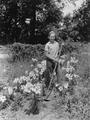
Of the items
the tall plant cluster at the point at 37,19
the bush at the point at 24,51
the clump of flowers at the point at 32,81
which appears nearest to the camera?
the clump of flowers at the point at 32,81

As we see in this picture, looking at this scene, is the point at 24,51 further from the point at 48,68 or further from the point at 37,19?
the point at 37,19

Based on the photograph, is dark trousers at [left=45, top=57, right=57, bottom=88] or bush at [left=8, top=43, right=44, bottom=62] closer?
dark trousers at [left=45, top=57, right=57, bottom=88]

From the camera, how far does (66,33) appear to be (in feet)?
62.0

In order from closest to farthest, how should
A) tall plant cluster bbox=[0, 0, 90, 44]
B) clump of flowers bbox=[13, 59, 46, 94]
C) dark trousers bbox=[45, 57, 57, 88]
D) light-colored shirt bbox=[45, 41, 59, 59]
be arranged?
clump of flowers bbox=[13, 59, 46, 94] < light-colored shirt bbox=[45, 41, 59, 59] < dark trousers bbox=[45, 57, 57, 88] < tall plant cluster bbox=[0, 0, 90, 44]

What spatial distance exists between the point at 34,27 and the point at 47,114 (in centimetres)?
1774

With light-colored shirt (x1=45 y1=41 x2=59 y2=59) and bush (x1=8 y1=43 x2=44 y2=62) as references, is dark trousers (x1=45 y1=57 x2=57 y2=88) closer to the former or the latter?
light-colored shirt (x1=45 y1=41 x2=59 y2=59)

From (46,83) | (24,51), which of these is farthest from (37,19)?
(46,83)

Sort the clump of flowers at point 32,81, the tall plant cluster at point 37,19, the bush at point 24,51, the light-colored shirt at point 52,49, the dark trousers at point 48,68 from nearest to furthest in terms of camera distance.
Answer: the clump of flowers at point 32,81, the light-colored shirt at point 52,49, the dark trousers at point 48,68, the bush at point 24,51, the tall plant cluster at point 37,19

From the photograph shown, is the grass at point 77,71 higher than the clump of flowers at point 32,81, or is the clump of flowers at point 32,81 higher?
the clump of flowers at point 32,81

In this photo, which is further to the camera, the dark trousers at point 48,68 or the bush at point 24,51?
the bush at point 24,51

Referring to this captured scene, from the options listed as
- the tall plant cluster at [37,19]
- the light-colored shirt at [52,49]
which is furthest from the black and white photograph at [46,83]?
the tall plant cluster at [37,19]

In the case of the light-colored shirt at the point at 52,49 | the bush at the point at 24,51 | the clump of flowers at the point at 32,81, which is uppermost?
the light-colored shirt at the point at 52,49

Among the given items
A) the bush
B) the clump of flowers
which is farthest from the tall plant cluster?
the clump of flowers

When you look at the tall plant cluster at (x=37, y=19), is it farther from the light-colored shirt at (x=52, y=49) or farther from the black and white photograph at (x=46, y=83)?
the light-colored shirt at (x=52, y=49)
